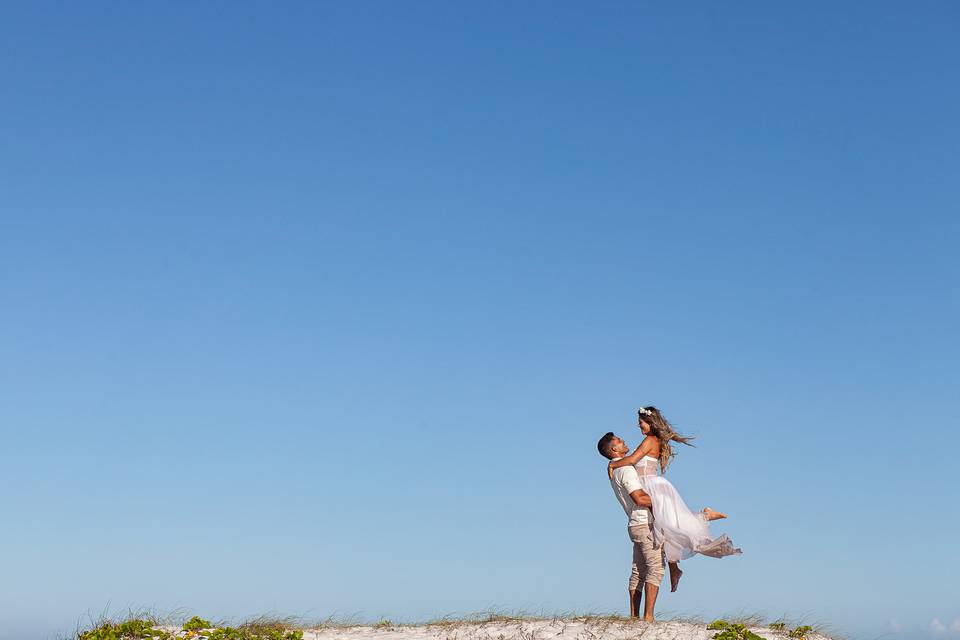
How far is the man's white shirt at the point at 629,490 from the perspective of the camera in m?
20.1

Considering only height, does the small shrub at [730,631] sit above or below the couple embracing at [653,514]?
below

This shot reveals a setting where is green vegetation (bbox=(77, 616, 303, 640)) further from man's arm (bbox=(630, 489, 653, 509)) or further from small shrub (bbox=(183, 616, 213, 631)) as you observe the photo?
man's arm (bbox=(630, 489, 653, 509))

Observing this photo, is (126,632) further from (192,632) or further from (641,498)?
(641,498)

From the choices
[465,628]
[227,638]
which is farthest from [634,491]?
[227,638]

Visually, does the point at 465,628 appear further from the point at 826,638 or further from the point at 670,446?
the point at 826,638

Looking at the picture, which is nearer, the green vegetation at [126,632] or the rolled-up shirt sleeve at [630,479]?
the green vegetation at [126,632]

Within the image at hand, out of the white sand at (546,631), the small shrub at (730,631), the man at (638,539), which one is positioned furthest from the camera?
the man at (638,539)

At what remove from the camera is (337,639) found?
19.5 metres

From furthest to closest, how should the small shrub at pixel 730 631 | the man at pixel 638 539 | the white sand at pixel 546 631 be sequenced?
1. the man at pixel 638 539
2. the white sand at pixel 546 631
3. the small shrub at pixel 730 631

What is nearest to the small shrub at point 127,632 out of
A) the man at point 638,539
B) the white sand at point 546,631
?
the white sand at point 546,631

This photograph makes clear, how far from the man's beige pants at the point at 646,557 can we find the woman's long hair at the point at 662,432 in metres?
1.22

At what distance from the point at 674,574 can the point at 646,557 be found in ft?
2.63

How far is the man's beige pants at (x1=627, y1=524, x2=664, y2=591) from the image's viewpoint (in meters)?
20.0

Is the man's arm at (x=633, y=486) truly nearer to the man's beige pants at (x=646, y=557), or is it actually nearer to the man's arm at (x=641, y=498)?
the man's arm at (x=641, y=498)
